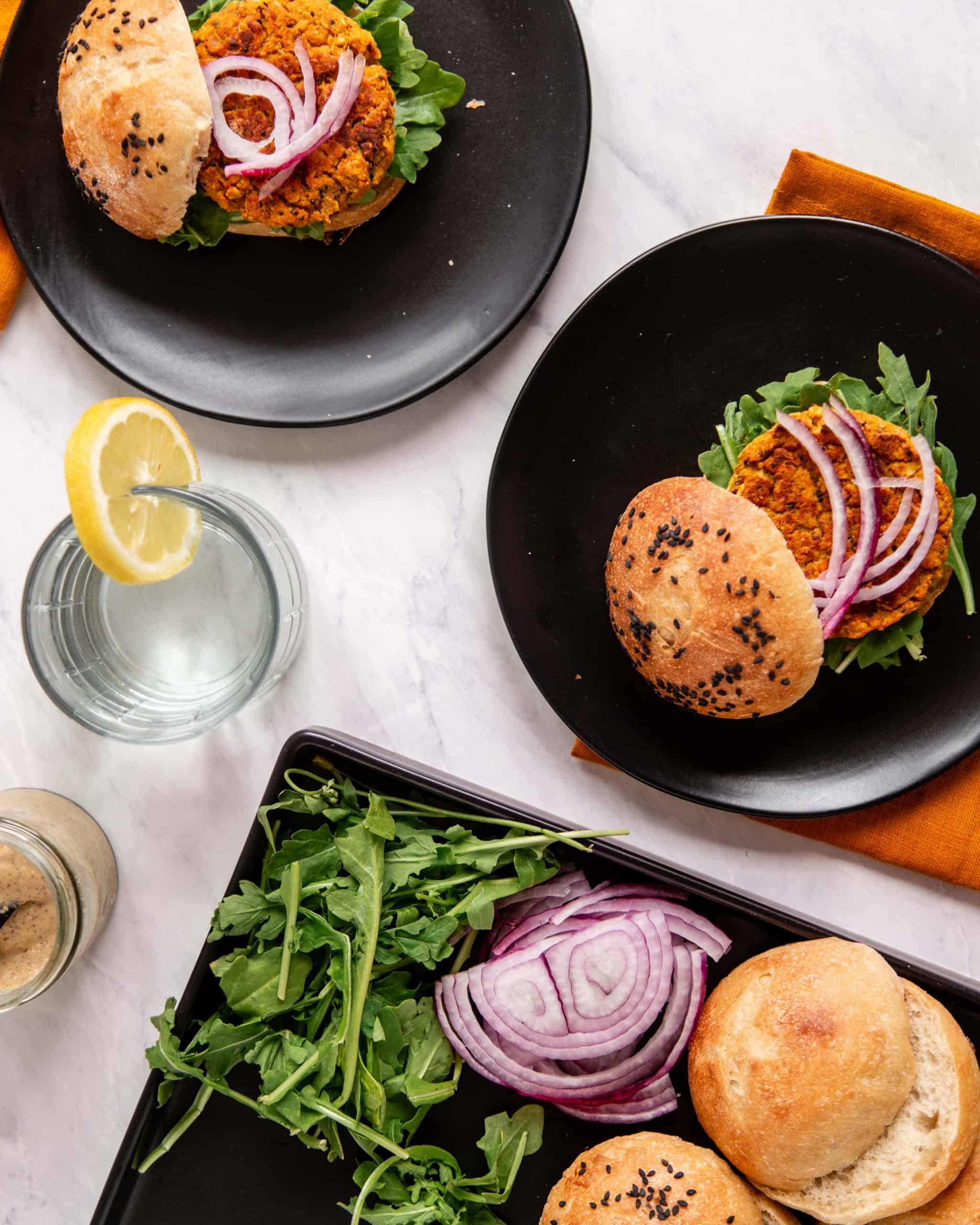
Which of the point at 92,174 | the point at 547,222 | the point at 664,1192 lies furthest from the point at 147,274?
the point at 664,1192

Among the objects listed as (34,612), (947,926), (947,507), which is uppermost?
(947,507)

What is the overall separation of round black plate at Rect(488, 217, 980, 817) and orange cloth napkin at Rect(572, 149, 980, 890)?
0.36 ft

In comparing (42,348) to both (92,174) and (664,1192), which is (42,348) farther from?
(664,1192)

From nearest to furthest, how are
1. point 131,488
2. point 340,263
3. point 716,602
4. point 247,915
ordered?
1. point 131,488
2. point 716,602
3. point 247,915
4. point 340,263

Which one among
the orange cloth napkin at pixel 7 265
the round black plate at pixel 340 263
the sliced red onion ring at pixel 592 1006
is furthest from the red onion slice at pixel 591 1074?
the orange cloth napkin at pixel 7 265

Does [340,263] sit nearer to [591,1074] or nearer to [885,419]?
[885,419]

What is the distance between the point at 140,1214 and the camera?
2350 millimetres

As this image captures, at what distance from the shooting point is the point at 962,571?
2.30m

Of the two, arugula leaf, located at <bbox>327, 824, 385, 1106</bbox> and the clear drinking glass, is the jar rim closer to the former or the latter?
the clear drinking glass

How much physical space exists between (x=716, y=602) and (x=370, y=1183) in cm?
145

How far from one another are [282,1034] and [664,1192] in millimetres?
881

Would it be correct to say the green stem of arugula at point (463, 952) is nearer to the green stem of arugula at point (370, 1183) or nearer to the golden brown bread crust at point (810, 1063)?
the green stem of arugula at point (370, 1183)

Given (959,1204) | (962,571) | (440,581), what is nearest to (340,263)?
(440,581)

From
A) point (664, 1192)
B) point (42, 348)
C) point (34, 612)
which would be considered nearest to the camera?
point (664, 1192)
